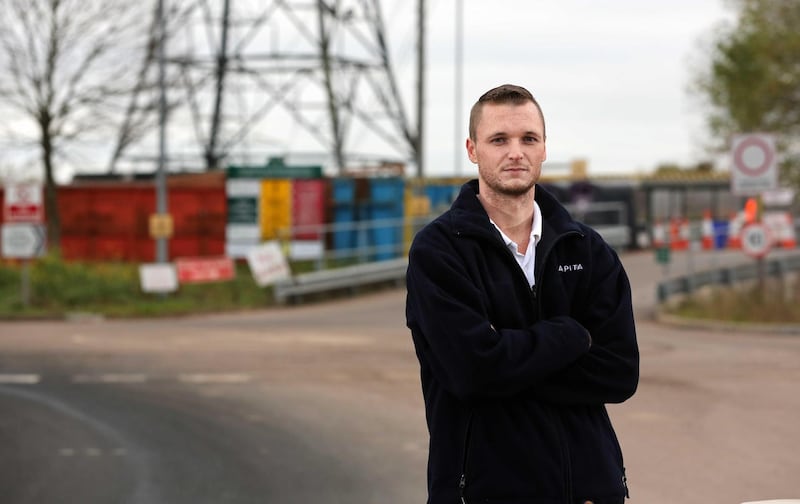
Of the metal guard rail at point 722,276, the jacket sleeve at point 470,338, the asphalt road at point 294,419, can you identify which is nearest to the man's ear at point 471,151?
the jacket sleeve at point 470,338

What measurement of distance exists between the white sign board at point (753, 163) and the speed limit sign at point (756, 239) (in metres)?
0.81

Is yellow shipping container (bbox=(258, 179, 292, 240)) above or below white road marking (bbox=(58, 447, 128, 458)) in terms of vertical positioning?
above

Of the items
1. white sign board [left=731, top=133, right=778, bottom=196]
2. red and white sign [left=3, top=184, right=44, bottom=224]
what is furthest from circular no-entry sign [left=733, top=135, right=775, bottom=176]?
red and white sign [left=3, top=184, right=44, bottom=224]

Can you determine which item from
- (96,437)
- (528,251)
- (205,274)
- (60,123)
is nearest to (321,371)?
(96,437)

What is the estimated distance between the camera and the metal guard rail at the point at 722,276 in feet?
78.8

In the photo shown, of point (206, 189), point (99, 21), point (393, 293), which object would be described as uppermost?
point (99, 21)

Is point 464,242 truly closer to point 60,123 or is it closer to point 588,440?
point 588,440

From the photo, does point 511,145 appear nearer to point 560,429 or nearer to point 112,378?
point 560,429

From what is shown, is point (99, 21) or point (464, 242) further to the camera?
point (99, 21)

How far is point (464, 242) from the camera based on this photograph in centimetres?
361

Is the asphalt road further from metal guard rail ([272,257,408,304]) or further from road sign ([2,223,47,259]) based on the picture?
metal guard rail ([272,257,408,304])

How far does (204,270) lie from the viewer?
91.8 ft

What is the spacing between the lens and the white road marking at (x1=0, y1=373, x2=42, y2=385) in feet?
46.4

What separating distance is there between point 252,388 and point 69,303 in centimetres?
1366
